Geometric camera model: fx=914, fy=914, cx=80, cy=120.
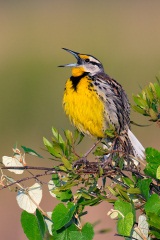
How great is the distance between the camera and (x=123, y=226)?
1598 mm

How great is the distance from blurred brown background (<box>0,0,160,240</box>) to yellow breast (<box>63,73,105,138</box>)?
131 centimetres

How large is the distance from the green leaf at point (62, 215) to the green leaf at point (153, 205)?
146 millimetres

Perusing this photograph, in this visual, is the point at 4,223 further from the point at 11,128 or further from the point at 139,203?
the point at 139,203

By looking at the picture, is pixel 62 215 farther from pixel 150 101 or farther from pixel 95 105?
pixel 95 105

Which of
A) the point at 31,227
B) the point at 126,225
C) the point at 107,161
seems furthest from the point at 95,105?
the point at 126,225

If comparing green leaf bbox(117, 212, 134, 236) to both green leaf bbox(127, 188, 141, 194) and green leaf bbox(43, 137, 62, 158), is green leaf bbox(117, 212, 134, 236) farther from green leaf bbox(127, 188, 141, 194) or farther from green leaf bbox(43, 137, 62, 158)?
green leaf bbox(43, 137, 62, 158)

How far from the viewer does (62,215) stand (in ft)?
5.49

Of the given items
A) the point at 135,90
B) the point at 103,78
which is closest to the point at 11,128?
the point at 135,90

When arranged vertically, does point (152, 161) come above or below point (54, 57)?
above

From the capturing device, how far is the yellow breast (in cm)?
289

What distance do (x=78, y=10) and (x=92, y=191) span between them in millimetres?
11091

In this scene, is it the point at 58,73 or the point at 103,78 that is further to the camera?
the point at 58,73

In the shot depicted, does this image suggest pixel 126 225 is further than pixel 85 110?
No

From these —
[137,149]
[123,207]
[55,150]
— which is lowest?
[137,149]
